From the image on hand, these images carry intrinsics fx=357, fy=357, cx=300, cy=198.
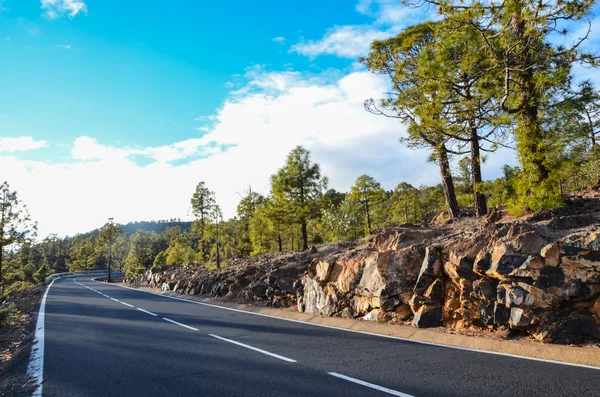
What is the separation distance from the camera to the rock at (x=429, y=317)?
9.14 m

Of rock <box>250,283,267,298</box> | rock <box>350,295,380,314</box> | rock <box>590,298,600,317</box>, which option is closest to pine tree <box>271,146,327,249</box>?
rock <box>250,283,267,298</box>

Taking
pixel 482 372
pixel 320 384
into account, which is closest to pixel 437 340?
pixel 482 372

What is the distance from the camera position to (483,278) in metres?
8.52

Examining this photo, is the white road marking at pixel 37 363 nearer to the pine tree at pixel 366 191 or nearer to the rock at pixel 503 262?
the rock at pixel 503 262

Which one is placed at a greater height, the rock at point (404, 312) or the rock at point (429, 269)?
the rock at point (429, 269)

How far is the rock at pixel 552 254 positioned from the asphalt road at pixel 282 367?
2419 millimetres

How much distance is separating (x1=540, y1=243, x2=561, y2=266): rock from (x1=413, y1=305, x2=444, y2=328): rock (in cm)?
280

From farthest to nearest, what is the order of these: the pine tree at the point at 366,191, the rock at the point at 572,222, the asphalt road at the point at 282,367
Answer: the pine tree at the point at 366,191 < the rock at the point at 572,222 < the asphalt road at the point at 282,367

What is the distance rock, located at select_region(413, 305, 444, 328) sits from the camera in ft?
30.0

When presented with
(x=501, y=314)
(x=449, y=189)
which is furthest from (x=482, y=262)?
(x=449, y=189)

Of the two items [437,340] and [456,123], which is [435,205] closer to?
[456,123]

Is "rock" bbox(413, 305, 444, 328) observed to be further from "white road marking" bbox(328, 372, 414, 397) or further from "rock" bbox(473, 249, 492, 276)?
"white road marking" bbox(328, 372, 414, 397)

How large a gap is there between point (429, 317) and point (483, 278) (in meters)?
1.72

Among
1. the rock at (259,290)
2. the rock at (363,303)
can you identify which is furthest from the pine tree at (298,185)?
the rock at (363,303)
